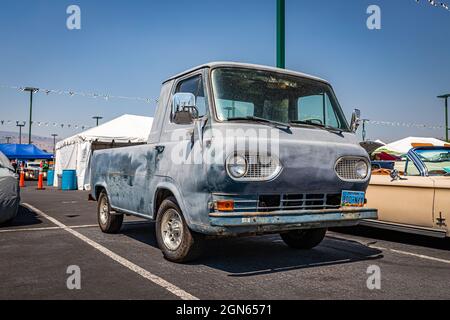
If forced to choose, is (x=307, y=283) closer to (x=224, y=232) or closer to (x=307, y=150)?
(x=224, y=232)

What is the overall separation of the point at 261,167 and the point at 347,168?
1194mm

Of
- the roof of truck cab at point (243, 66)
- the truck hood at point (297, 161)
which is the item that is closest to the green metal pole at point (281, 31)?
the roof of truck cab at point (243, 66)

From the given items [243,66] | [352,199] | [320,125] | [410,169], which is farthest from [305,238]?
[410,169]

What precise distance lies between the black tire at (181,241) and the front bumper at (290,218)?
652mm

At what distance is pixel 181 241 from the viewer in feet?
15.4

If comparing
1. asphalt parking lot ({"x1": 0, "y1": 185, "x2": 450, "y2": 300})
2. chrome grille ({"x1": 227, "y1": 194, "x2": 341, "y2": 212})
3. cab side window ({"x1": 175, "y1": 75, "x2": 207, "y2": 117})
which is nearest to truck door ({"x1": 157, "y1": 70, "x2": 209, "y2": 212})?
cab side window ({"x1": 175, "y1": 75, "x2": 207, "y2": 117})

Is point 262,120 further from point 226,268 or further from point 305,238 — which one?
point 305,238

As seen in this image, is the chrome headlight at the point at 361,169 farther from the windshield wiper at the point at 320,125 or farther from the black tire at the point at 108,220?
the black tire at the point at 108,220

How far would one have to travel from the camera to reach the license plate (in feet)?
15.5

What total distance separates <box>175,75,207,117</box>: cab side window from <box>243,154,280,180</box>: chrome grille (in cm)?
87

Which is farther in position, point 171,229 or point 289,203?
point 171,229

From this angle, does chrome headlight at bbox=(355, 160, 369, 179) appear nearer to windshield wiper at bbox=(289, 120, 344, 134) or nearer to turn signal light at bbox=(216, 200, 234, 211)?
windshield wiper at bbox=(289, 120, 344, 134)
